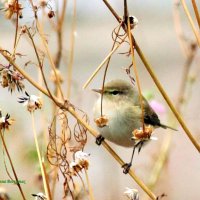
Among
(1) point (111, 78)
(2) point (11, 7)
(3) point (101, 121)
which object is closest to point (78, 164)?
(3) point (101, 121)

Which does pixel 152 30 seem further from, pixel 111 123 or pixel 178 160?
pixel 111 123

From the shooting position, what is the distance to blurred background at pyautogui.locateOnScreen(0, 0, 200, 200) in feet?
10.1

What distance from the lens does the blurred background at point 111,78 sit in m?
3.08

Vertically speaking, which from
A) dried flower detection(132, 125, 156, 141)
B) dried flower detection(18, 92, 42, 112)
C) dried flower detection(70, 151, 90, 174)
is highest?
dried flower detection(18, 92, 42, 112)

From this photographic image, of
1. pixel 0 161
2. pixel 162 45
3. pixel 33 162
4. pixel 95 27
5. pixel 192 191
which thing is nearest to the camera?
pixel 33 162

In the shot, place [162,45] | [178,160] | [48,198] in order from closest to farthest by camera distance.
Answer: [48,198] → [178,160] → [162,45]

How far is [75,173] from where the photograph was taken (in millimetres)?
1583

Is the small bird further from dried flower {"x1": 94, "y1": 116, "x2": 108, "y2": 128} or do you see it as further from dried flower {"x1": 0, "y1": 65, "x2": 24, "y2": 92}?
dried flower {"x1": 0, "y1": 65, "x2": 24, "y2": 92}

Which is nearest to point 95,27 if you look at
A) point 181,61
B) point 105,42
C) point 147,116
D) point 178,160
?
point 105,42

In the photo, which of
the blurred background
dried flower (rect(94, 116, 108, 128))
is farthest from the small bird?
dried flower (rect(94, 116, 108, 128))

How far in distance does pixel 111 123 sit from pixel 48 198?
4.17 ft

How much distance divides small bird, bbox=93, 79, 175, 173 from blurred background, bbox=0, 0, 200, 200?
0.11m

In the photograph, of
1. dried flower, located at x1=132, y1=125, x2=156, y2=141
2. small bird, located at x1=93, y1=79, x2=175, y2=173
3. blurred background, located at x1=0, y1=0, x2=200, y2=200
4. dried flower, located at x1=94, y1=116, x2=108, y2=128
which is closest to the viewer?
dried flower, located at x1=132, y1=125, x2=156, y2=141

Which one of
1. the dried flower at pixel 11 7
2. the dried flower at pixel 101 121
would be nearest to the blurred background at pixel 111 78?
the dried flower at pixel 11 7
